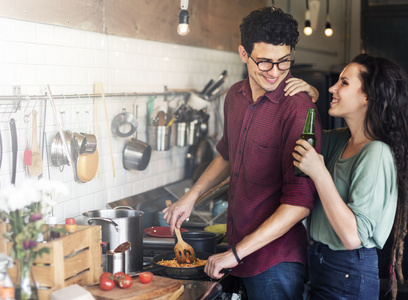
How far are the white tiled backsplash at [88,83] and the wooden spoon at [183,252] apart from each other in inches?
30.4

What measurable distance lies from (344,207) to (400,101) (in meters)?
0.57

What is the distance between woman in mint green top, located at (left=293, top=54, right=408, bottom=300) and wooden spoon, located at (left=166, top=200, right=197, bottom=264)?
61 centimetres

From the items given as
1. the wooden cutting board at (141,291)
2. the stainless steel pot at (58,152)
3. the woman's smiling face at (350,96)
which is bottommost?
the wooden cutting board at (141,291)

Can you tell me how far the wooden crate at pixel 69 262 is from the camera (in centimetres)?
211

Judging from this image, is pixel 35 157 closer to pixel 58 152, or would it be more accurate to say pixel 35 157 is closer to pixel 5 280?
pixel 58 152

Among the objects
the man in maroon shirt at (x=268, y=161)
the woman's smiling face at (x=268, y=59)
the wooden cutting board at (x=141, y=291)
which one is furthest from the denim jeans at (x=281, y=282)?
the woman's smiling face at (x=268, y=59)

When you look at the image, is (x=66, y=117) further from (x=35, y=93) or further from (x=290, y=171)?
(x=290, y=171)

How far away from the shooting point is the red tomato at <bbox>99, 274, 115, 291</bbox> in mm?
2338

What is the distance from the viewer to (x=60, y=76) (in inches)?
129

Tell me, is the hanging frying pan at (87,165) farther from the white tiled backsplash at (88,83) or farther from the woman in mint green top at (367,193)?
the woman in mint green top at (367,193)

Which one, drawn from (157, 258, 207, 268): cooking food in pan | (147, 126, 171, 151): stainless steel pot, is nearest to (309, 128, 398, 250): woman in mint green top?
(157, 258, 207, 268): cooking food in pan

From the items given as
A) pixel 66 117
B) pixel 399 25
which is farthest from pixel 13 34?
pixel 399 25

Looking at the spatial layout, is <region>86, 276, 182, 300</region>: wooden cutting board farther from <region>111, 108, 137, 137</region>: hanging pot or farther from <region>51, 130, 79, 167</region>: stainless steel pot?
<region>111, 108, 137, 137</region>: hanging pot

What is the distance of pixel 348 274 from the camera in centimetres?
254
